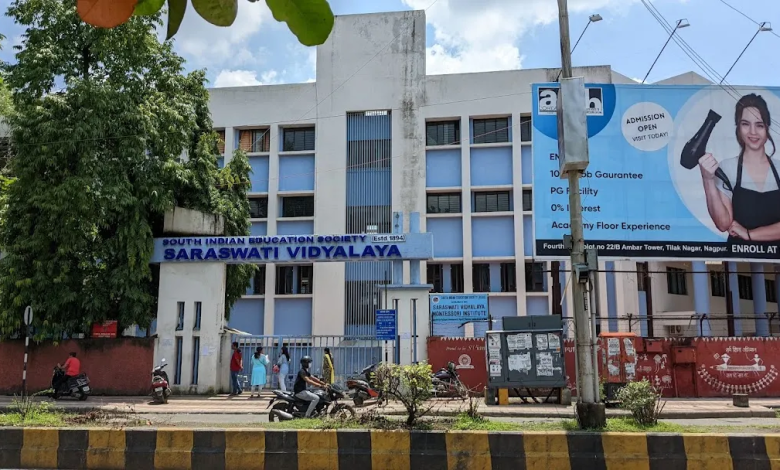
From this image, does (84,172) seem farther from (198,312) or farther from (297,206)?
(297,206)

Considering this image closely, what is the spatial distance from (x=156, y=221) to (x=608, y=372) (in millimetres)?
13063

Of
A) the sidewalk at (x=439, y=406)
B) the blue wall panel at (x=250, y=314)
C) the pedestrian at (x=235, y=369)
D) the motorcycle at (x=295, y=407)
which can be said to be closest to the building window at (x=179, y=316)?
the pedestrian at (x=235, y=369)

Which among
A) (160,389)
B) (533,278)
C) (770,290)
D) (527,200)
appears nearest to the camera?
(160,389)

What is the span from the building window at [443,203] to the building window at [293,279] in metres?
6.24

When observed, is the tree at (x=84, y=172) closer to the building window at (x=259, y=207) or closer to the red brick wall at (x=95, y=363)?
the red brick wall at (x=95, y=363)

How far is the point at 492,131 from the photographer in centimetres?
2934

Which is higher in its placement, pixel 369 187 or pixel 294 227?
pixel 369 187

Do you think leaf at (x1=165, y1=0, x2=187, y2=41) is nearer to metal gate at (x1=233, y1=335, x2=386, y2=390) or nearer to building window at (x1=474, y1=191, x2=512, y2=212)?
metal gate at (x1=233, y1=335, x2=386, y2=390)

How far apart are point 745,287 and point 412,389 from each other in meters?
28.3

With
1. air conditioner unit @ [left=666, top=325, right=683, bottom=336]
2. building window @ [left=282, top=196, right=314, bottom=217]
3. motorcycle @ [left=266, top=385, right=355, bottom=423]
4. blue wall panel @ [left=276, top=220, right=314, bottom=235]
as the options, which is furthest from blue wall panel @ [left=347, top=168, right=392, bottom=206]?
motorcycle @ [left=266, top=385, right=355, bottom=423]

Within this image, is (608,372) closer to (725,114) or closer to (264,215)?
(725,114)

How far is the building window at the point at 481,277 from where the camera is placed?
28.8 m

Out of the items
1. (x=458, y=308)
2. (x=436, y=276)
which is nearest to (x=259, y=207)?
(x=436, y=276)

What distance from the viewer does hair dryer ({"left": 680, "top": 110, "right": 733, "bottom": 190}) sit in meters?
18.3
